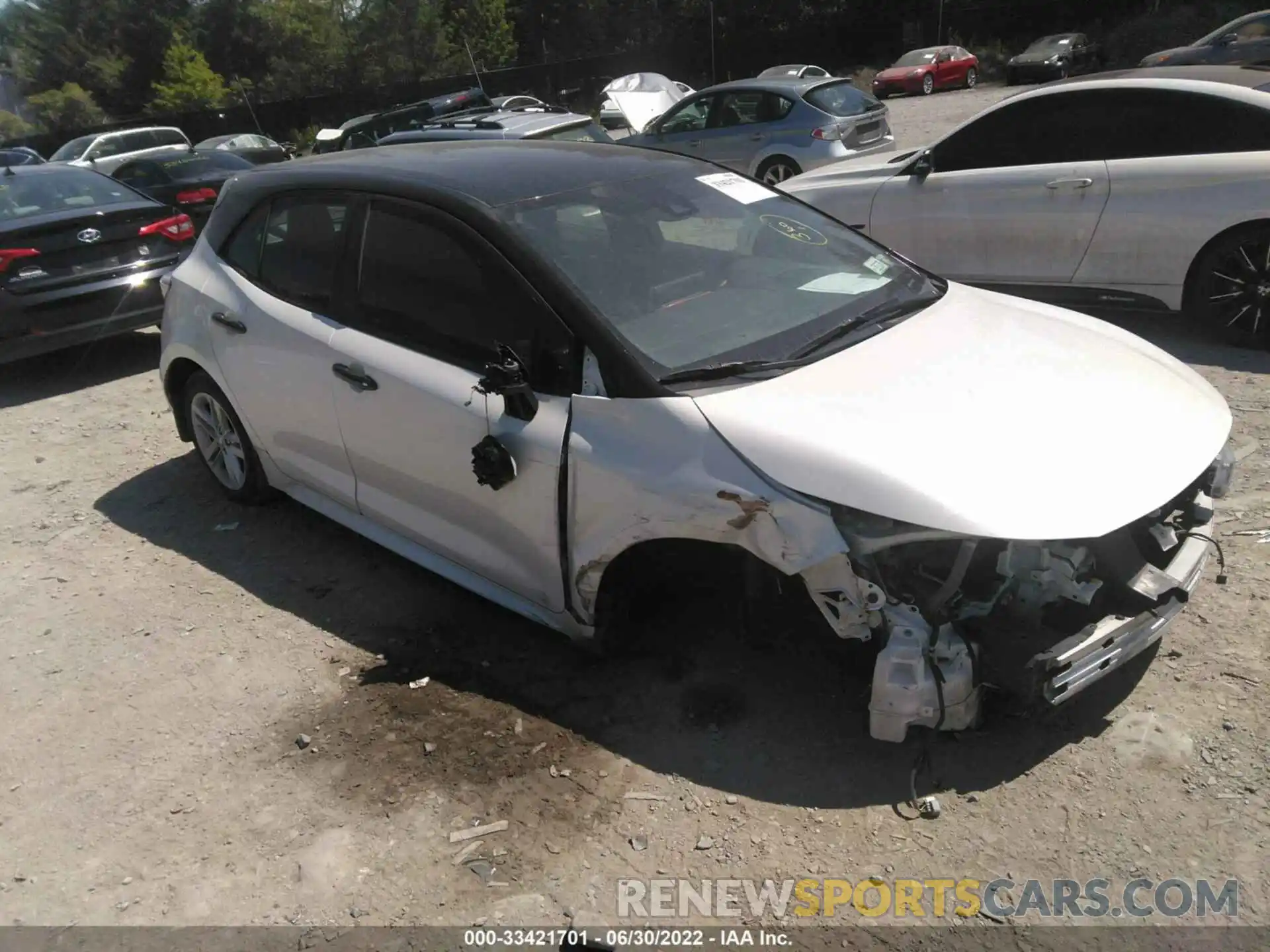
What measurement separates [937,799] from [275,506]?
361 centimetres

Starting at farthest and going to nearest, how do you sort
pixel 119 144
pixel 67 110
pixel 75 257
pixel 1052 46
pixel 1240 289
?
pixel 67 110 → pixel 1052 46 → pixel 119 144 → pixel 75 257 → pixel 1240 289

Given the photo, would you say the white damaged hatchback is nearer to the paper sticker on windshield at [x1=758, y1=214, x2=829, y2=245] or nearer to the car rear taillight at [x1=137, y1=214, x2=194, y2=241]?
the paper sticker on windshield at [x1=758, y1=214, x2=829, y2=245]

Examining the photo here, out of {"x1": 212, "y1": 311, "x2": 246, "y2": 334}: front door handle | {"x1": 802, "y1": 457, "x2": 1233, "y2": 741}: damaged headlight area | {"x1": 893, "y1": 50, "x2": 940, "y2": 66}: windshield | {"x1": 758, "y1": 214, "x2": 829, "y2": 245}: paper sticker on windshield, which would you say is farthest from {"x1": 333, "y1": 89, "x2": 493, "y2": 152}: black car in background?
{"x1": 802, "y1": 457, "x2": 1233, "y2": 741}: damaged headlight area

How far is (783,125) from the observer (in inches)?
495

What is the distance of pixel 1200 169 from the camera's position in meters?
6.01

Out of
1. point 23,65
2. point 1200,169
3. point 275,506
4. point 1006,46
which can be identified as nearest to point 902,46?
point 1006,46

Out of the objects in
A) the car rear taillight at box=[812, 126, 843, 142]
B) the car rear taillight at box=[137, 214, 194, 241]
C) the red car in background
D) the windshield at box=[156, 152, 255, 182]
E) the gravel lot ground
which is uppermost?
the car rear taillight at box=[137, 214, 194, 241]

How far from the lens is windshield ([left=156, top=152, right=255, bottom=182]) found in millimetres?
12695

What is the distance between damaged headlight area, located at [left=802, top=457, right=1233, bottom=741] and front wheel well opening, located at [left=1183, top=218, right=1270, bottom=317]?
3.58 meters

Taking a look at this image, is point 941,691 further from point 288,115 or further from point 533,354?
point 288,115

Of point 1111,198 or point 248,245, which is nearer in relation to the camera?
point 248,245

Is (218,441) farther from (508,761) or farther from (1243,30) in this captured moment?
(1243,30)

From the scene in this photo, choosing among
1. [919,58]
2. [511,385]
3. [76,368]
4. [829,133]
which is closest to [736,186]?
[511,385]

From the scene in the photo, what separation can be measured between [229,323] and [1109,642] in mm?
3770
